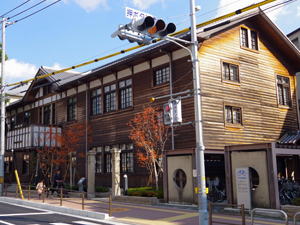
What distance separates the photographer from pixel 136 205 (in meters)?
18.4

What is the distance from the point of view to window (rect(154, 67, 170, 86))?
22.9 meters

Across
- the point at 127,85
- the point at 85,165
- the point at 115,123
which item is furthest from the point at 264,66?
the point at 85,165

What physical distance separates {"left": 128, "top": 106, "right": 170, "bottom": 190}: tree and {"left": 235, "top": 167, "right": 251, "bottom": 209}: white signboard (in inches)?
247

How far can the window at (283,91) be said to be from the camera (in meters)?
25.8

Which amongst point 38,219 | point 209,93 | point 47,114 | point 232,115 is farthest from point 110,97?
point 38,219

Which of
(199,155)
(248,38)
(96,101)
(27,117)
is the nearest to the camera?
(199,155)

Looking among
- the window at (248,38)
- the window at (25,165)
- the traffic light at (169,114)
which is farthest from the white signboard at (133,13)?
the window at (25,165)

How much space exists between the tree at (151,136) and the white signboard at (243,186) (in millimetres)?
6269

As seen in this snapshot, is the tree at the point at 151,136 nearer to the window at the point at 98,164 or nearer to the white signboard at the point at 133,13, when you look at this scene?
the window at the point at 98,164

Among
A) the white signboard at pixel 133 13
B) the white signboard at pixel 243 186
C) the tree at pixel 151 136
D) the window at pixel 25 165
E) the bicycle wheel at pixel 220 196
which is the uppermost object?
the white signboard at pixel 133 13

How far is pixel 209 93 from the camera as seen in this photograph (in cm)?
2123

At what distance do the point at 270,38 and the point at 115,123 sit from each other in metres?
13.5

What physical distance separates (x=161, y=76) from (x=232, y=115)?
216 inches

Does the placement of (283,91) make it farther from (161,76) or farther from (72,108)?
(72,108)
